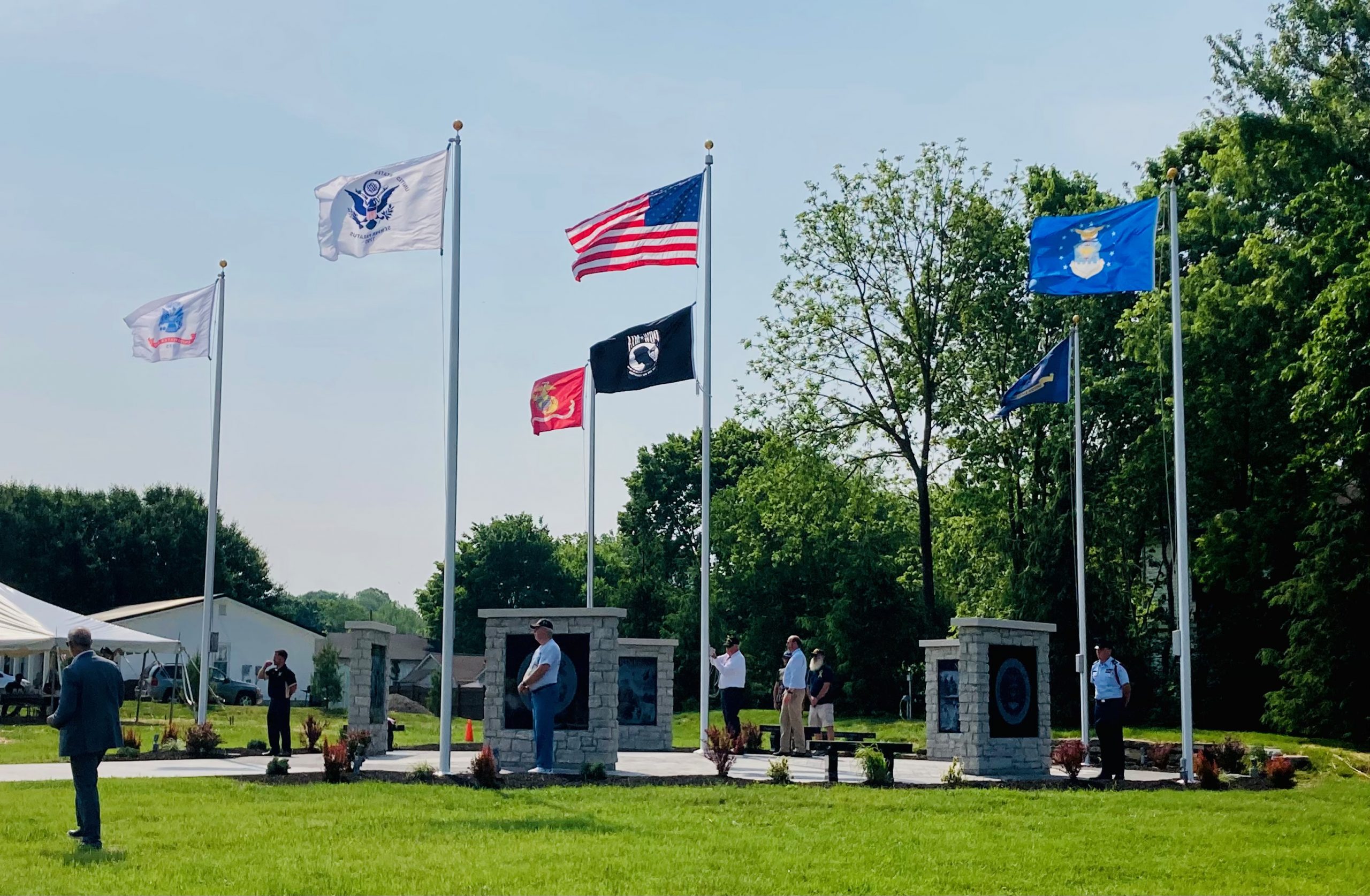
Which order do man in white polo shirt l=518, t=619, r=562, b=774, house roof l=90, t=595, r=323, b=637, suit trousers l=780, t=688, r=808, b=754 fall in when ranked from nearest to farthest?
man in white polo shirt l=518, t=619, r=562, b=774, suit trousers l=780, t=688, r=808, b=754, house roof l=90, t=595, r=323, b=637

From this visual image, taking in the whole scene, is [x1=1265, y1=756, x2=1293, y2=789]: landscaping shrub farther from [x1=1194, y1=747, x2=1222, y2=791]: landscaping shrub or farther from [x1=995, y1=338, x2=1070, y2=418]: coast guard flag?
[x1=995, y1=338, x2=1070, y2=418]: coast guard flag

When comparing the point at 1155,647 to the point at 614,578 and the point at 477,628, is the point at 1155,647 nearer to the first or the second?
the point at 614,578

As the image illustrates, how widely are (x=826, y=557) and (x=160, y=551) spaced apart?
36901 mm

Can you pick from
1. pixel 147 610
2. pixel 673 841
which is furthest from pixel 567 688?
pixel 147 610

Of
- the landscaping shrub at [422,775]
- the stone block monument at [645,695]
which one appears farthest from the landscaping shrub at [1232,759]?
the landscaping shrub at [422,775]

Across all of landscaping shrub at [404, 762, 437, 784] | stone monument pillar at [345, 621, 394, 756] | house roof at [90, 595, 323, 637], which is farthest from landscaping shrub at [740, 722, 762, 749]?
house roof at [90, 595, 323, 637]

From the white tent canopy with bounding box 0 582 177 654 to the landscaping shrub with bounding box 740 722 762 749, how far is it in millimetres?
16074

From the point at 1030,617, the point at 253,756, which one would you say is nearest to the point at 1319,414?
the point at 1030,617

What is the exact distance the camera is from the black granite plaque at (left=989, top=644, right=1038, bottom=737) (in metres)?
20.9

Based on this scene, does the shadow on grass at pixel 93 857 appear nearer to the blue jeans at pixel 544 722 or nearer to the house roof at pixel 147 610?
Answer: the blue jeans at pixel 544 722

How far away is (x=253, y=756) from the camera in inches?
900

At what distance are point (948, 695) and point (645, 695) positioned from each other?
5839 mm

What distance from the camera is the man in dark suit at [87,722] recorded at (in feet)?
40.2

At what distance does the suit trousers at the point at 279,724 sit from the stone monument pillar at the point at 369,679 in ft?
3.31
